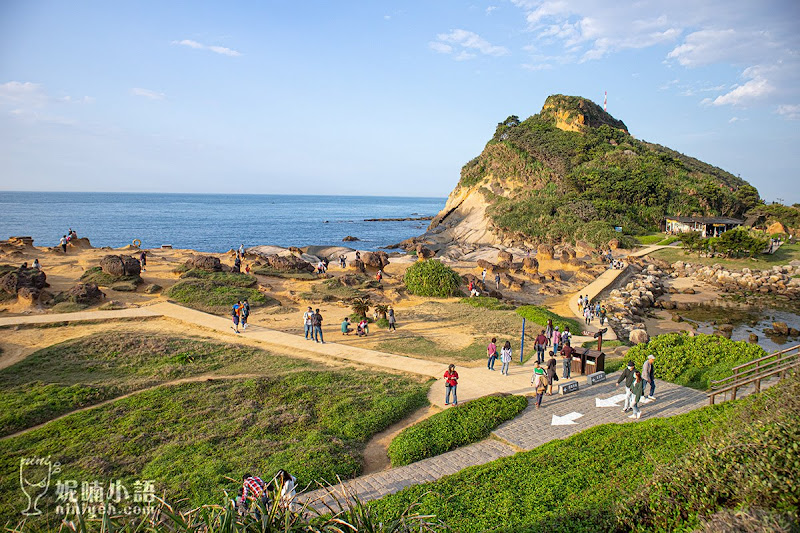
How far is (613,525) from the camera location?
7.02m

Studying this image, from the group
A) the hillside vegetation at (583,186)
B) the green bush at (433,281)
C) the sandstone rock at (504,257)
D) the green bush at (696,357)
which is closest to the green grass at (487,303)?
the green bush at (433,281)

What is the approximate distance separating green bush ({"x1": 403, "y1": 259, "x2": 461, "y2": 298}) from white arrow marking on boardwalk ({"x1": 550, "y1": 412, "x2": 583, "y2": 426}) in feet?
58.7

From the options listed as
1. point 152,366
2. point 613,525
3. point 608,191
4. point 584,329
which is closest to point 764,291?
point 584,329

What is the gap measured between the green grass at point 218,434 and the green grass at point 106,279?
56.0 feet

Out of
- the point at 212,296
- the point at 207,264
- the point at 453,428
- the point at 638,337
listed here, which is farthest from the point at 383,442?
→ the point at 207,264

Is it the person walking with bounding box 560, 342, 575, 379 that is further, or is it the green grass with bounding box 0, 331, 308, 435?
the person walking with bounding box 560, 342, 575, 379

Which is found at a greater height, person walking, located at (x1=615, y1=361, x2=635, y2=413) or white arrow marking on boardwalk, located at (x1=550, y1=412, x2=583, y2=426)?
person walking, located at (x1=615, y1=361, x2=635, y2=413)

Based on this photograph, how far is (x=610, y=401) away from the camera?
14109 millimetres

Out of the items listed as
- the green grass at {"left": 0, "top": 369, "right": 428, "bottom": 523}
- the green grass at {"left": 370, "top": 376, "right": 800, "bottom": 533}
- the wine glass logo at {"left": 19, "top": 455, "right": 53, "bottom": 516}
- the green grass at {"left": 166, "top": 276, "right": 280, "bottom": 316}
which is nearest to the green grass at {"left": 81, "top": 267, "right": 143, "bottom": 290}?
the green grass at {"left": 166, "top": 276, "right": 280, "bottom": 316}

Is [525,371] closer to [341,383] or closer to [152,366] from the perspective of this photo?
[341,383]

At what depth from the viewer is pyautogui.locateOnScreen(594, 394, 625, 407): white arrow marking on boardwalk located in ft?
45.6

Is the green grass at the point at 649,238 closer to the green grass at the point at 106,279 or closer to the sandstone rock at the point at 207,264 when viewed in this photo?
the sandstone rock at the point at 207,264

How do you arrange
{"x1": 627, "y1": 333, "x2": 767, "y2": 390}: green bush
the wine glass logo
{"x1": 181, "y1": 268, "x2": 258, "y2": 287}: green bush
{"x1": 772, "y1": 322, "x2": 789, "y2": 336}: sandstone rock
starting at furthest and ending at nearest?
1. {"x1": 181, "y1": 268, "x2": 258, "y2": 287}: green bush
2. {"x1": 772, "y1": 322, "x2": 789, "y2": 336}: sandstone rock
3. {"x1": 627, "y1": 333, "x2": 767, "y2": 390}: green bush
4. the wine glass logo

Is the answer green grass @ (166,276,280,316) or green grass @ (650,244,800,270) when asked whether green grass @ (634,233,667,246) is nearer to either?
green grass @ (650,244,800,270)
